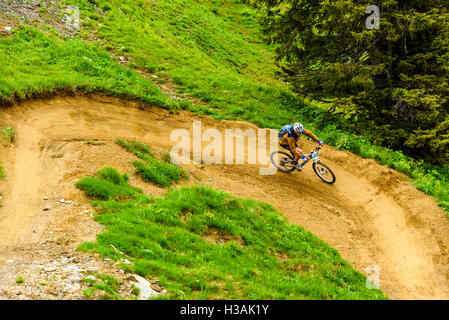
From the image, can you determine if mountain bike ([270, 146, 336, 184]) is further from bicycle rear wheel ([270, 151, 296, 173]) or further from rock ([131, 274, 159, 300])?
rock ([131, 274, 159, 300])

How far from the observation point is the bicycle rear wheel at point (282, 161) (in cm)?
1622

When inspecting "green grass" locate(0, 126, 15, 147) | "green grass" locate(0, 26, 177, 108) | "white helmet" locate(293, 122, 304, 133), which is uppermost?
"green grass" locate(0, 26, 177, 108)

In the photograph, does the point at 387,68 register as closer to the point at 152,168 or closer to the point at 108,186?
the point at 152,168

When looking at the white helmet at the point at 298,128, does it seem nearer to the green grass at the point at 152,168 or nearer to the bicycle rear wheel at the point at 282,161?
the bicycle rear wheel at the point at 282,161

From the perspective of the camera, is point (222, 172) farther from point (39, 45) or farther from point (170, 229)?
point (39, 45)

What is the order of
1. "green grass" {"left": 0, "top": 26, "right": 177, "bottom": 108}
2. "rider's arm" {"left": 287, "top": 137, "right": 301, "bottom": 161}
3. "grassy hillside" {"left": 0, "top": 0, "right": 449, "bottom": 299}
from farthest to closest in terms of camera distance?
"green grass" {"left": 0, "top": 26, "right": 177, "bottom": 108}, "rider's arm" {"left": 287, "top": 137, "right": 301, "bottom": 161}, "grassy hillside" {"left": 0, "top": 0, "right": 449, "bottom": 299}

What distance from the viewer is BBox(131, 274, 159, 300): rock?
6870 millimetres

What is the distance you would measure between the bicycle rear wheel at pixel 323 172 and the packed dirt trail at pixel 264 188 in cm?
26

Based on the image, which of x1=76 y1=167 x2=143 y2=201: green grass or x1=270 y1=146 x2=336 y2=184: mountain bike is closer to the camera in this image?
x1=76 y1=167 x2=143 y2=201: green grass

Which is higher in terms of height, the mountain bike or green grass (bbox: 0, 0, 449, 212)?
green grass (bbox: 0, 0, 449, 212)

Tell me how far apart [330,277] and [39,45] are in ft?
59.2

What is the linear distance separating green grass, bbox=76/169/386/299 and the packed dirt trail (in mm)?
1306

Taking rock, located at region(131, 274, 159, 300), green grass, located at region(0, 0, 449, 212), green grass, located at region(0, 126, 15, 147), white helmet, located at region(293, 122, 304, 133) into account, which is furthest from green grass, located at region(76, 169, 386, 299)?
A: green grass, located at region(0, 0, 449, 212)
